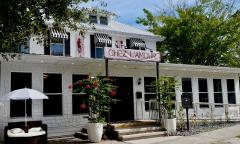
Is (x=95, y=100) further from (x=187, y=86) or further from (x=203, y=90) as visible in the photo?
(x=203, y=90)

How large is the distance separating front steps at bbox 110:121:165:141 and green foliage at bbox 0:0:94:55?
16.0ft

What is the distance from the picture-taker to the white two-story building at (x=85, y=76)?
14180mm

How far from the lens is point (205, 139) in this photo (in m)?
13.6

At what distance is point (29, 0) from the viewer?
10.5m

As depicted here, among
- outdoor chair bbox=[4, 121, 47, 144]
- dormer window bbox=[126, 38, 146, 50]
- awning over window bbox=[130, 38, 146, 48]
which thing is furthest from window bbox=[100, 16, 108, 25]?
outdoor chair bbox=[4, 121, 47, 144]

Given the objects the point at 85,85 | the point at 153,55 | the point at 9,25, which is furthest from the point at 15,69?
the point at 153,55

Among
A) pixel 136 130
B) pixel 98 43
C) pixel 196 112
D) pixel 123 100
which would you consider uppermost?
pixel 98 43

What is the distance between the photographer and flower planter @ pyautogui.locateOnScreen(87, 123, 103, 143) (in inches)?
514

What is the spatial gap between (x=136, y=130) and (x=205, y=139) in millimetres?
2954

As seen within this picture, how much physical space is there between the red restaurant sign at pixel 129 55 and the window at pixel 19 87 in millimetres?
3644

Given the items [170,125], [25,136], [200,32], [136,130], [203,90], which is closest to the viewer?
[25,136]

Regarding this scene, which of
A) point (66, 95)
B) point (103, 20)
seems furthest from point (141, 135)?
point (103, 20)

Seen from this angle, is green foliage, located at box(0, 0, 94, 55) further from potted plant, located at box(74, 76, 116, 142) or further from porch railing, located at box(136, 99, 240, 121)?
porch railing, located at box(136, 99, 240, 121)

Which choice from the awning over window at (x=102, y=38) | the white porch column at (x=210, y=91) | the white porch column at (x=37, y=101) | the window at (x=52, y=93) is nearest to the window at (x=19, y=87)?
the white porch column at (x=37, y=101)
